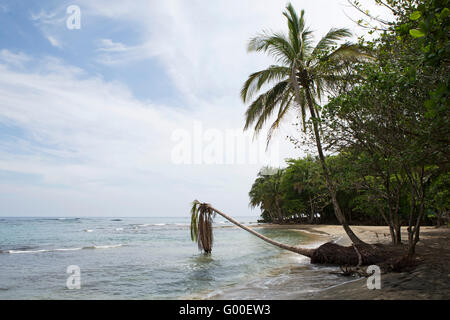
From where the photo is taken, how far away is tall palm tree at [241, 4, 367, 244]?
11.5 meters

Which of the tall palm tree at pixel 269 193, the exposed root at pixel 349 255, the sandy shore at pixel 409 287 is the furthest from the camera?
the tall palm tree at pixel 269 193

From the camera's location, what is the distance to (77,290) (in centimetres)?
873

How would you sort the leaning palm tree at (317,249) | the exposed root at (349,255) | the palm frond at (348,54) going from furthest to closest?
the palm frond at (348,54), the leaning palm tree at (317,249), the exposed root at (349,255)

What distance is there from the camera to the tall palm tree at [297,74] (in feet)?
37.6

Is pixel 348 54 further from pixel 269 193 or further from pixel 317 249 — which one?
pixel 269 193

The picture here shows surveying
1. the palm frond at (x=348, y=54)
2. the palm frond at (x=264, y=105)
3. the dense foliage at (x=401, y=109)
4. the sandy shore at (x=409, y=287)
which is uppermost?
the palm frond at (x=348, y=54)

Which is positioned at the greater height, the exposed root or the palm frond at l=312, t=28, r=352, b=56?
the palm frond at l=312, t=28, r=352, b=56

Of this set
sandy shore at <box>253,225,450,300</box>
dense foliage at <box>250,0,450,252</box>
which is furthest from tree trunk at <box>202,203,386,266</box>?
sandy shore at <box>253,225,450,300</box>

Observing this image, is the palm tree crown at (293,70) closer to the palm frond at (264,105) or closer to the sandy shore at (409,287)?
the palm frond at (264,105)

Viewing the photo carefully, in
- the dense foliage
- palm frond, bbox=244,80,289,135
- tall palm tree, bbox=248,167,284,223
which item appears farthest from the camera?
tall palm tree, bbox=248,167,284,223

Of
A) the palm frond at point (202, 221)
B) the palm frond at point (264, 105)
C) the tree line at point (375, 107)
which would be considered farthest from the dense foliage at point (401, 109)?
the palm frond at point (202, 221)

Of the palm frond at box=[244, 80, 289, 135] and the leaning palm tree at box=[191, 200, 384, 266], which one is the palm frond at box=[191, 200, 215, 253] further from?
the palm frond at box=[244, 80, 289, 135]

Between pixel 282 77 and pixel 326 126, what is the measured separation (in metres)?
4.78
